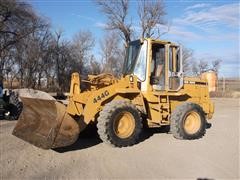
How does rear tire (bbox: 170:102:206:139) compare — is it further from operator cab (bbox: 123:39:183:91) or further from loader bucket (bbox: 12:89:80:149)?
loader bucket (bbox: 12:89:80:149)

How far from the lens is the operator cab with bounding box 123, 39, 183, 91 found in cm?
998

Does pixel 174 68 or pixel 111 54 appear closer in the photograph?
pixel 174 68

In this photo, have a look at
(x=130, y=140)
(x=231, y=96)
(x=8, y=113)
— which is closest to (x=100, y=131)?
(x=130, y=140)

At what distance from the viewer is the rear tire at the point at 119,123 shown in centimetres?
861

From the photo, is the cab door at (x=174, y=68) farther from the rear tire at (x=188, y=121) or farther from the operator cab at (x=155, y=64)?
the rear tire at (x=188, y=121)

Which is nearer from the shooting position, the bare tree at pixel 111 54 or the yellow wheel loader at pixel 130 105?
the yellow wheel loader at pixel 130 105

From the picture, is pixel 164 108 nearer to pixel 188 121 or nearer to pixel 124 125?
pixel 188 121

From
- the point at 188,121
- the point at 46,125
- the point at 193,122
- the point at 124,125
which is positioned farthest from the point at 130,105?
the point at 193,122

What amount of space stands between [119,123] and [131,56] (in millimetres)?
2178

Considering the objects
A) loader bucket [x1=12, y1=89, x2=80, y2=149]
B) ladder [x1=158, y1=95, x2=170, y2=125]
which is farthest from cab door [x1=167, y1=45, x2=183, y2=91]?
loader bucket [x1=12, y1=89, x2=80, y2=149]

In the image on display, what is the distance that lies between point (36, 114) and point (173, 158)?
3.34m

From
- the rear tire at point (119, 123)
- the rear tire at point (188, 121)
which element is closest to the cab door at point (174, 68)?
the rear tire at point (188, 121)

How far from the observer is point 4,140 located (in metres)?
9.54

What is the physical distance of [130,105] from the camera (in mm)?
9086
